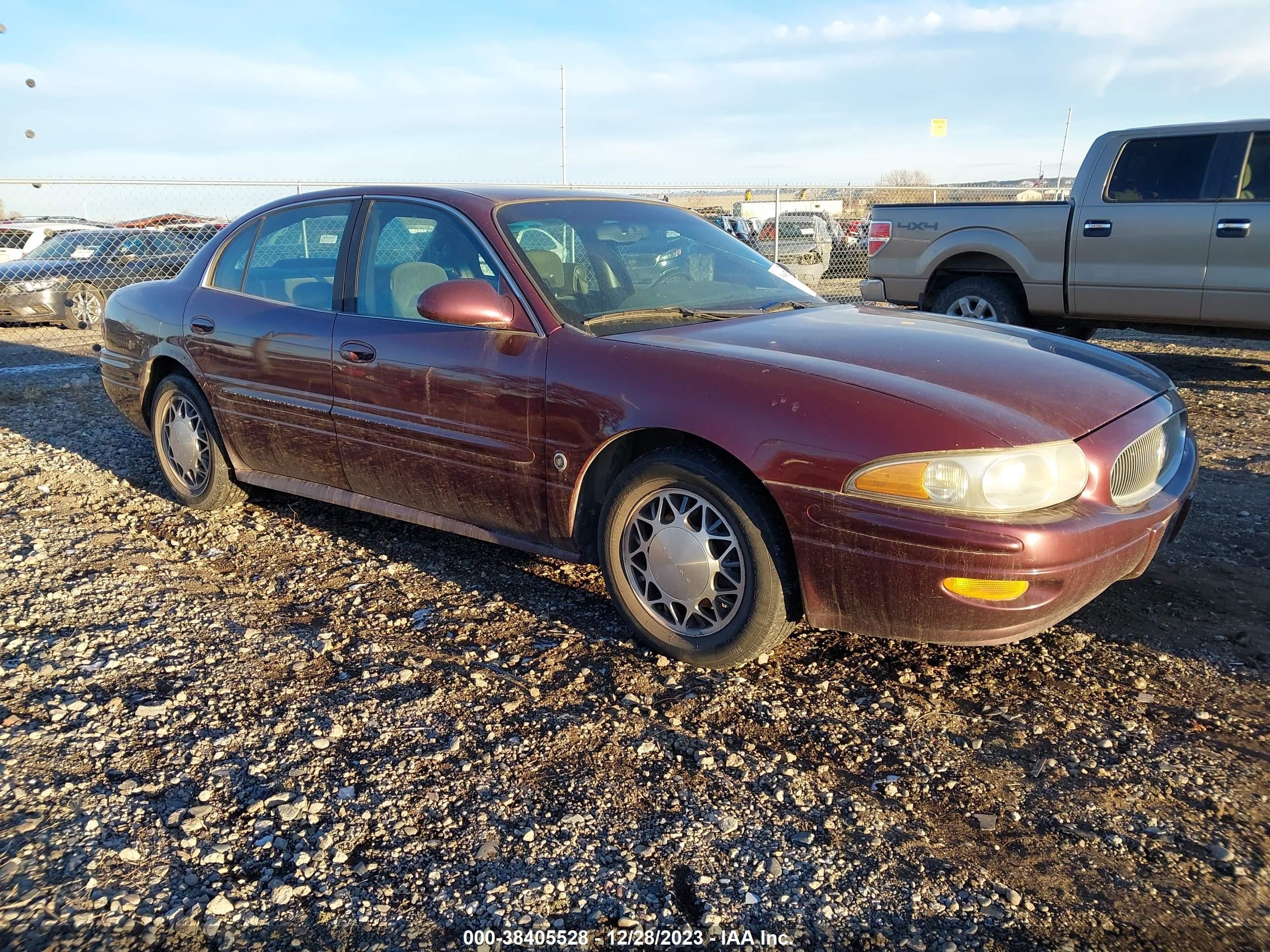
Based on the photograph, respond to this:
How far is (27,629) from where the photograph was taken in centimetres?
352

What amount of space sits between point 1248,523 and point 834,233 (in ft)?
47.0

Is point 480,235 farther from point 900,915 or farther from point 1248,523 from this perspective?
point 1248,523

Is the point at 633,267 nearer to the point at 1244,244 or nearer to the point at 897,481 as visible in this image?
the point at 897,481

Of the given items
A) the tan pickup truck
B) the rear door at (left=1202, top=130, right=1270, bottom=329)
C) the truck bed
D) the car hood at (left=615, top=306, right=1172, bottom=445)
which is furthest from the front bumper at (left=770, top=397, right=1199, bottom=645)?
the truck bed

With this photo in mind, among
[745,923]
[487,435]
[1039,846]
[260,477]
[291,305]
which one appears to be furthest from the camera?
[260,477]

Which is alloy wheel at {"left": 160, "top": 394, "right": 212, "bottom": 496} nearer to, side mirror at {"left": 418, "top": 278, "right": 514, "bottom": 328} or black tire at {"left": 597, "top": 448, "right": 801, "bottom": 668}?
side mirror at {"left": 418, "top": 278, "right": 514, "bottom": 328}

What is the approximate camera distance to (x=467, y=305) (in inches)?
131

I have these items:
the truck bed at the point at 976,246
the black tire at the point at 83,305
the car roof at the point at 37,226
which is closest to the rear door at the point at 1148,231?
the truck bed at the point at 976,246

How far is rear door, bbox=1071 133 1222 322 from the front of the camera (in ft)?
22.9

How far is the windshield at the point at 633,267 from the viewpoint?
11.5 ft

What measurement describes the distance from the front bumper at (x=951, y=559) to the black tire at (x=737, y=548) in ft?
0.28

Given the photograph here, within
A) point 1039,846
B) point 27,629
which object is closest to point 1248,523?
point 1039,846

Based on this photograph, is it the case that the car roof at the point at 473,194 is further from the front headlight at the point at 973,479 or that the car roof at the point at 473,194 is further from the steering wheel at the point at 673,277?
the front headlight at the point at 973,479

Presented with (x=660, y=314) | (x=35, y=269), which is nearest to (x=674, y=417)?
(x=660, y=314)
